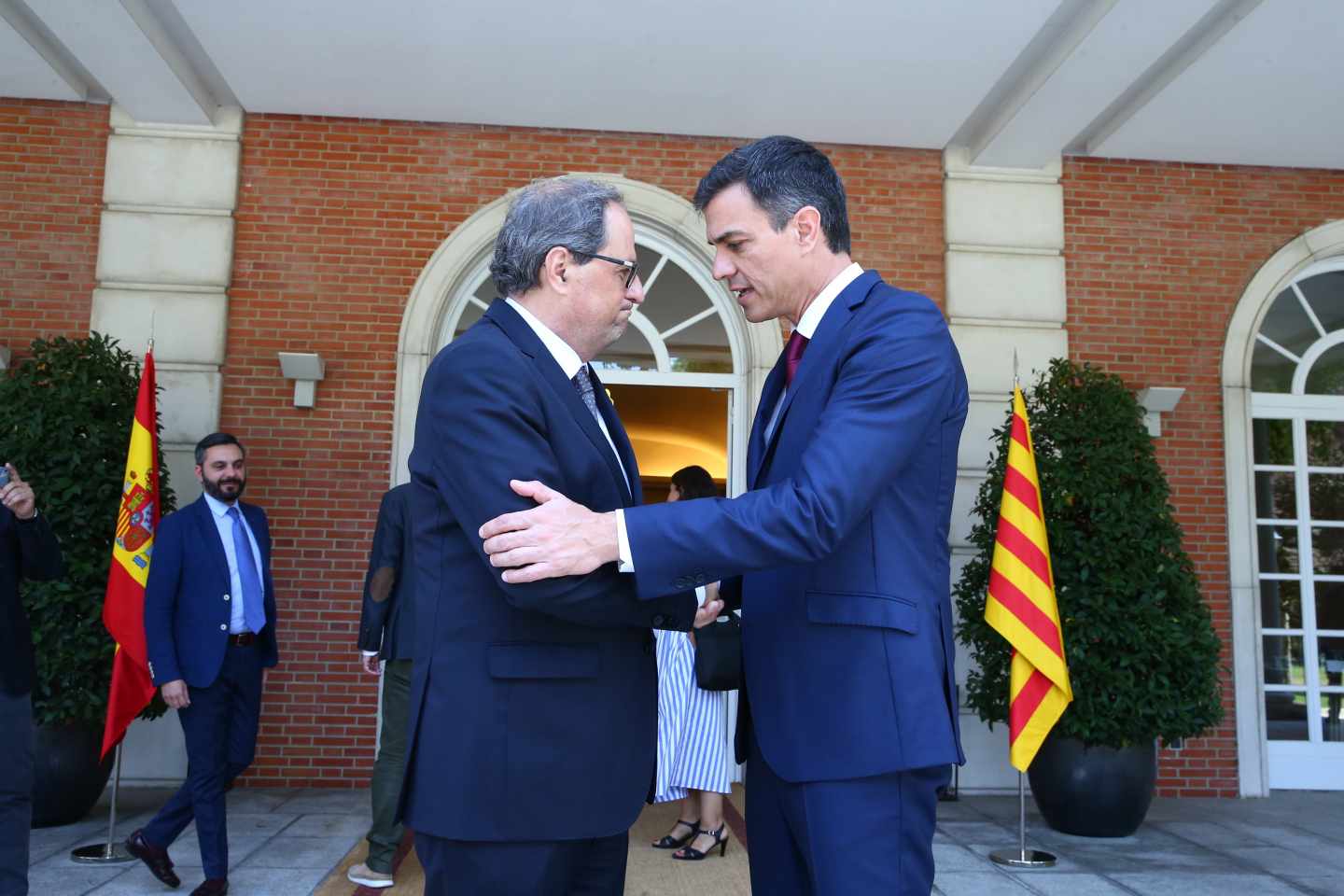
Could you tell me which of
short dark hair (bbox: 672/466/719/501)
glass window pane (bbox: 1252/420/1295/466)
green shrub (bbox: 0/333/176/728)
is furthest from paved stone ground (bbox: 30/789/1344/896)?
glass window pane (bbox: 1252/420/1295/466)

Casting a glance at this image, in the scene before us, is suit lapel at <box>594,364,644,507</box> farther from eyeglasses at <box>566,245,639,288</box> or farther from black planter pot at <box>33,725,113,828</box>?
black planter pot at <box>33,725,113,828</box>

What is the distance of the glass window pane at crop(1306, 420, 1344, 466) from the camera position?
7055mm

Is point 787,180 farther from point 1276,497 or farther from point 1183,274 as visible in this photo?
point 1276,497

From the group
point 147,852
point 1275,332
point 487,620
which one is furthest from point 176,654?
point 1275,332

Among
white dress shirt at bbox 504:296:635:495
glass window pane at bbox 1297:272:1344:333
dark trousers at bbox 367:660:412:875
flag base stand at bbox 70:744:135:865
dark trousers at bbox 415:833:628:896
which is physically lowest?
flag base stand at bbox 70:744:135:865

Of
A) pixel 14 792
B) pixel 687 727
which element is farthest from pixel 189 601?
→ pixel 687 727

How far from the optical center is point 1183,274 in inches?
274

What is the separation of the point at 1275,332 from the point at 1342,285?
600 millimetres

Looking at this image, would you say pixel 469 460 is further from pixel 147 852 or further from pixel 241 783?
pixel 241 783

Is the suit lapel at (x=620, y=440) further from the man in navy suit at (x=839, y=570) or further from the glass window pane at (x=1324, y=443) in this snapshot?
the glass window pane at (x=1324, y=443)

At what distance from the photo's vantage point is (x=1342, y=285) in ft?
23.7

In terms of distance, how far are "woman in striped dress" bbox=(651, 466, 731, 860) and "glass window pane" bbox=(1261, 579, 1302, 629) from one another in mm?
4144

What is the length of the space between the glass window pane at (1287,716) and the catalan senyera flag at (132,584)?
6538mm

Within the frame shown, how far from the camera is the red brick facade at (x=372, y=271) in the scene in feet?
20.5
